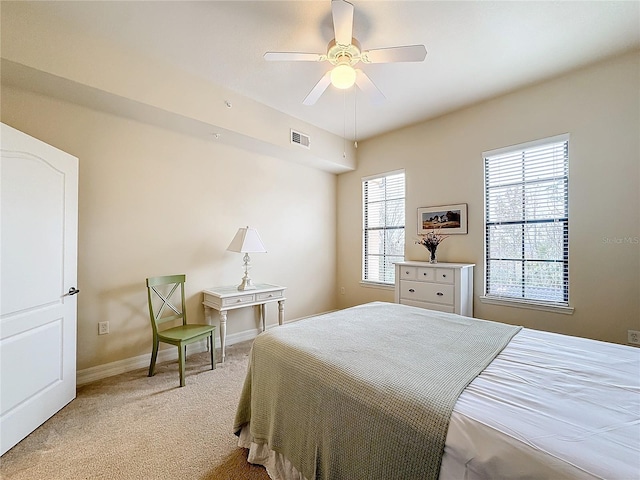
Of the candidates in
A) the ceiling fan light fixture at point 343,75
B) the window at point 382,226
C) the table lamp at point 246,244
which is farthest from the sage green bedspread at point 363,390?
the window at point 382,226

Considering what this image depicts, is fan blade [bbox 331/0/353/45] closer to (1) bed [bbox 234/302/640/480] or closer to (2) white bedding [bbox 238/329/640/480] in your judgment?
(1) bed [bbox 234/302/640/480]

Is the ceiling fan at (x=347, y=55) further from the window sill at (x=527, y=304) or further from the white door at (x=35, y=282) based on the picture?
the window sill at (x=527, y=304)

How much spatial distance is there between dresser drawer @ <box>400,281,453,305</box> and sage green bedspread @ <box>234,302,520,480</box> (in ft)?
4.50

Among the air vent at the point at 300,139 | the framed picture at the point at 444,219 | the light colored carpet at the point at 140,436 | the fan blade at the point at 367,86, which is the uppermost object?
the air vent at the point at 300,139

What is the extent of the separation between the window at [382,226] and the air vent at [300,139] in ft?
4.01

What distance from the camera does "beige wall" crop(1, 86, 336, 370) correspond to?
2.62 meters

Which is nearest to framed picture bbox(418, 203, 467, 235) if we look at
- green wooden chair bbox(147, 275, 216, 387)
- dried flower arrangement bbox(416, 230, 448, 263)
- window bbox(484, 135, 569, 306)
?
→ dried flower arrangement bbox(416, 230, 448, 263)

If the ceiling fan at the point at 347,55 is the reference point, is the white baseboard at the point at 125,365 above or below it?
below

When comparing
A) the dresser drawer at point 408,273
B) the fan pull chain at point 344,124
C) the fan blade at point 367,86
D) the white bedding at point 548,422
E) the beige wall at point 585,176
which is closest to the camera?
the white bedding at point 548,422

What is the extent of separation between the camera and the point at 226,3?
2.02 metres

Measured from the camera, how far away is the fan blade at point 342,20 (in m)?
1.69

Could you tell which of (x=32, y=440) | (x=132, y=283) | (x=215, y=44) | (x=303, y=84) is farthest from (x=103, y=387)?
(x=303, y=84)

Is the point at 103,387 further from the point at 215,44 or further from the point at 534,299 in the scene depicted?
the point at 534,299

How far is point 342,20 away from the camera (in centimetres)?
183
